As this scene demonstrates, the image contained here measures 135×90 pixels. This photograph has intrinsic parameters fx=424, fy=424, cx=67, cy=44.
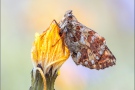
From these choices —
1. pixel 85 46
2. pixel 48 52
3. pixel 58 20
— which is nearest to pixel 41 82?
pixel 48 52

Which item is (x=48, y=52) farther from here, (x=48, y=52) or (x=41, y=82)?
(x=41, y=82)

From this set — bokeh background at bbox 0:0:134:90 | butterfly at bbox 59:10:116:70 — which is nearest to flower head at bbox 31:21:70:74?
butterfly at bbox 59:10:116:70

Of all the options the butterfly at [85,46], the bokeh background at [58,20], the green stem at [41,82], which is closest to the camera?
the green stem at [41,82]

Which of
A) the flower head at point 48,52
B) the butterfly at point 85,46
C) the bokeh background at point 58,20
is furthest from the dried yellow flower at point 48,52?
the bokeh background at point 58,20

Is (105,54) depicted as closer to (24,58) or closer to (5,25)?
(24,58)

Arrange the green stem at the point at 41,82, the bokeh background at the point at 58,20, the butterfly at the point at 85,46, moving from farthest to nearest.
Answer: the bokeh background at the point at 58,20
the butterfly at the point at 85,46
the green stem at the point at 41,82

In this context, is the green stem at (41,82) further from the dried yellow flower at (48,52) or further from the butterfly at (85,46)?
the butterfly at (85,46)
